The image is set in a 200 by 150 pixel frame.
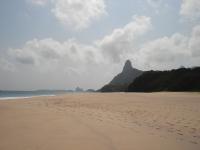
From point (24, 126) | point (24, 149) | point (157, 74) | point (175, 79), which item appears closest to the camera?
point (24, 149)

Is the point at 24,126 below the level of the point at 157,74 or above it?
below

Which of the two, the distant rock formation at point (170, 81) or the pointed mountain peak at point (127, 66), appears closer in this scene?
the distant rock formation at point (170, 81)

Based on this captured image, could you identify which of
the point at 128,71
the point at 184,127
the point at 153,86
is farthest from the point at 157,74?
the point at 128,71

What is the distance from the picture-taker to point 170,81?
6638cm

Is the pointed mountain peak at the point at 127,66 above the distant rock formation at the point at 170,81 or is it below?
above

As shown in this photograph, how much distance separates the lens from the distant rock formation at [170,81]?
5774 cm

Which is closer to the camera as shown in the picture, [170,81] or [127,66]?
[170,81]

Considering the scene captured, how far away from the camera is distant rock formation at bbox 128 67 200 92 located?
189 feet

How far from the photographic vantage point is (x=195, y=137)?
6.75 m

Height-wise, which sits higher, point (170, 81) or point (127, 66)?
point (127, 66)

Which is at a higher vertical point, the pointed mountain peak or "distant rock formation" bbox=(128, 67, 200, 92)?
the pointed mountain peak

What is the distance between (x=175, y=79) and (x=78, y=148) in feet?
212

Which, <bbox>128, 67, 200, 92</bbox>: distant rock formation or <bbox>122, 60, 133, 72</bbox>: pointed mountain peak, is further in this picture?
<bbox>122, 60, 133, 72</bbox>: pointed mountain peak

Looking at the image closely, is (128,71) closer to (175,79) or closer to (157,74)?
(157,74)
